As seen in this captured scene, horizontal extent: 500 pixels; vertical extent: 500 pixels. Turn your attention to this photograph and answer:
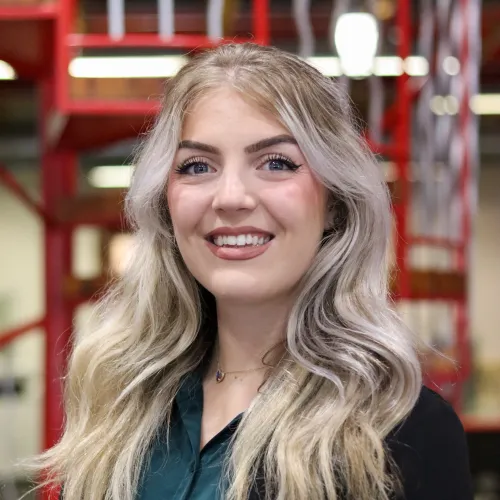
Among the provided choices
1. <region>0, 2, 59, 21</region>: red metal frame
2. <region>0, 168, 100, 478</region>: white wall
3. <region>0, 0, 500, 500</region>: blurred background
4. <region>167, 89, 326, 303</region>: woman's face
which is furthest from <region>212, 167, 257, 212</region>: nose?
<region>0, 168, 100, 478</region>: white wall

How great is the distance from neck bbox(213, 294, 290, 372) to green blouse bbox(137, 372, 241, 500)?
5.3 inches

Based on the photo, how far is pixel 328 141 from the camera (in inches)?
68.6

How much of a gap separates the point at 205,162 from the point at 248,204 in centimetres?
14

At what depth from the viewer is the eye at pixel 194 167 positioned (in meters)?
1.77

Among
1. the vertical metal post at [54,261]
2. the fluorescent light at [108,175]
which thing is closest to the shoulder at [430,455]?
the vertical metal post at [54,261]

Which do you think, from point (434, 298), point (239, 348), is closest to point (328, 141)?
point (239, 348)

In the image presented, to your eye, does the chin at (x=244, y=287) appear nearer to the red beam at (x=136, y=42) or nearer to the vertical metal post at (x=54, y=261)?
the red beam at (x=136, y=42)

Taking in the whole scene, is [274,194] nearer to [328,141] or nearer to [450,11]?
[328,141]

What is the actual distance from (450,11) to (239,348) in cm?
325

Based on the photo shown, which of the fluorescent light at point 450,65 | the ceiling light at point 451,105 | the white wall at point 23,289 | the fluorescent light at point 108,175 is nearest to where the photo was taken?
the fluorescent light at point 450,65

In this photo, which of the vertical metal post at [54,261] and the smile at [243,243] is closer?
the smile at [243,243]

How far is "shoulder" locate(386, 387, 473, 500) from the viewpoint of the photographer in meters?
1.58

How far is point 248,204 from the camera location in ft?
5.54

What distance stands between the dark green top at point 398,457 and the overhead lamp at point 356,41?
96.0 inches
